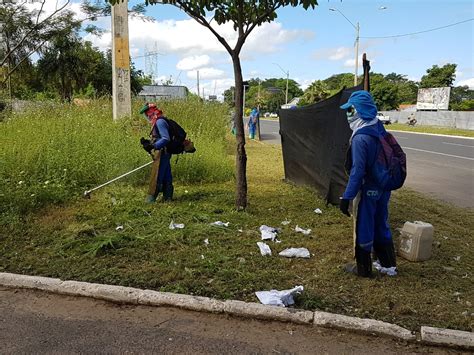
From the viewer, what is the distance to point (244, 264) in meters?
4.45

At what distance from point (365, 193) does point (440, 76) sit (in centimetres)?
7219

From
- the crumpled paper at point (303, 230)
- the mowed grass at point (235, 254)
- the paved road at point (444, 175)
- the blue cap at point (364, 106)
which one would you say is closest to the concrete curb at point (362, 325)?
the mowed grass at point (235, 254)

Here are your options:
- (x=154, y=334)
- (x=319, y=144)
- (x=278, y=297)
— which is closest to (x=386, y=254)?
(x=278, y=297)

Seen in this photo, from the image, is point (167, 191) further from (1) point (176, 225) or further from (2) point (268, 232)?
(2) point (268, 232)

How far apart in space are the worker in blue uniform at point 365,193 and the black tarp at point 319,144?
1.98 meters

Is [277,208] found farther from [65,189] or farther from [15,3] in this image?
[15,3]

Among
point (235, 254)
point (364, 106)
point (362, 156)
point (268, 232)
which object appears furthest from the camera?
point (268, 232)

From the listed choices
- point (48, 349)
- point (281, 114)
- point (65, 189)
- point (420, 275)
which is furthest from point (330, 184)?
point (48, 349)

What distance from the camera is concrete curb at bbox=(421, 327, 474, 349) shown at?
316 centimetres

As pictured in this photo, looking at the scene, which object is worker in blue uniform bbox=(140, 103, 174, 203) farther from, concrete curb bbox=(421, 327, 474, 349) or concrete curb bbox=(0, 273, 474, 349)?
concrete curb bbox=(421, 327, 474, 349)

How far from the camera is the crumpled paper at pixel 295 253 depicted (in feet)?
15.5

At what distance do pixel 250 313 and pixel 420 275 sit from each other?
1.85m

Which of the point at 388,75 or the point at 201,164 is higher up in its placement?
the point at 388,75

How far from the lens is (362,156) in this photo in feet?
12.8
